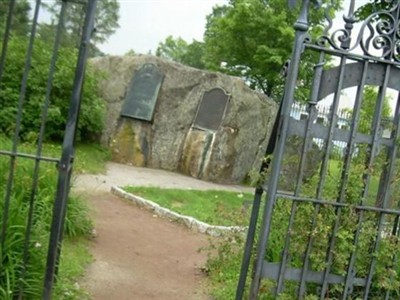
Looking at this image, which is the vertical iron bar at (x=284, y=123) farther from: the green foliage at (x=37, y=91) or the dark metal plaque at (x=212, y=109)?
the dark metal plaque at (x=212, y=109)

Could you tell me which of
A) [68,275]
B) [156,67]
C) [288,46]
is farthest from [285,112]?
[288,46]

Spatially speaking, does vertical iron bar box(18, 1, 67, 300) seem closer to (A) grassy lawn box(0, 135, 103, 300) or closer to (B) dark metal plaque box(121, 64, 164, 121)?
(A) grassy lawn box(0, 135, 103, 300)

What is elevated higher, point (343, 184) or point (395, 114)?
point (395, 114)

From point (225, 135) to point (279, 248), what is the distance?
307 inches

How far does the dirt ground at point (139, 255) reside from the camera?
4.70 metres

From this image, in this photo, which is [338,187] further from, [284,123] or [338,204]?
[284,123]

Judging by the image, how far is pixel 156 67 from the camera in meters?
12.5

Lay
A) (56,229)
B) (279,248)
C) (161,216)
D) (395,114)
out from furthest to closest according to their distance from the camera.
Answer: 1. (161,216)
2. (279,248)
3. (395,114)
4. (56,229)

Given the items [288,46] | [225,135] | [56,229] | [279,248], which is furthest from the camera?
[288,46]

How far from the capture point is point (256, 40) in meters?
22.6

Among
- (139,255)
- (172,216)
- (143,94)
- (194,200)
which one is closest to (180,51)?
(143,94)

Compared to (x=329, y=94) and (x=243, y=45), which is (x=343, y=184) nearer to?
(x=329, y=94)

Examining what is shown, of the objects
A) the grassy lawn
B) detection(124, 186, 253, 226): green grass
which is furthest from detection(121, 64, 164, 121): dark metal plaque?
the grassy lawn

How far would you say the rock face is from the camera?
12.1m
